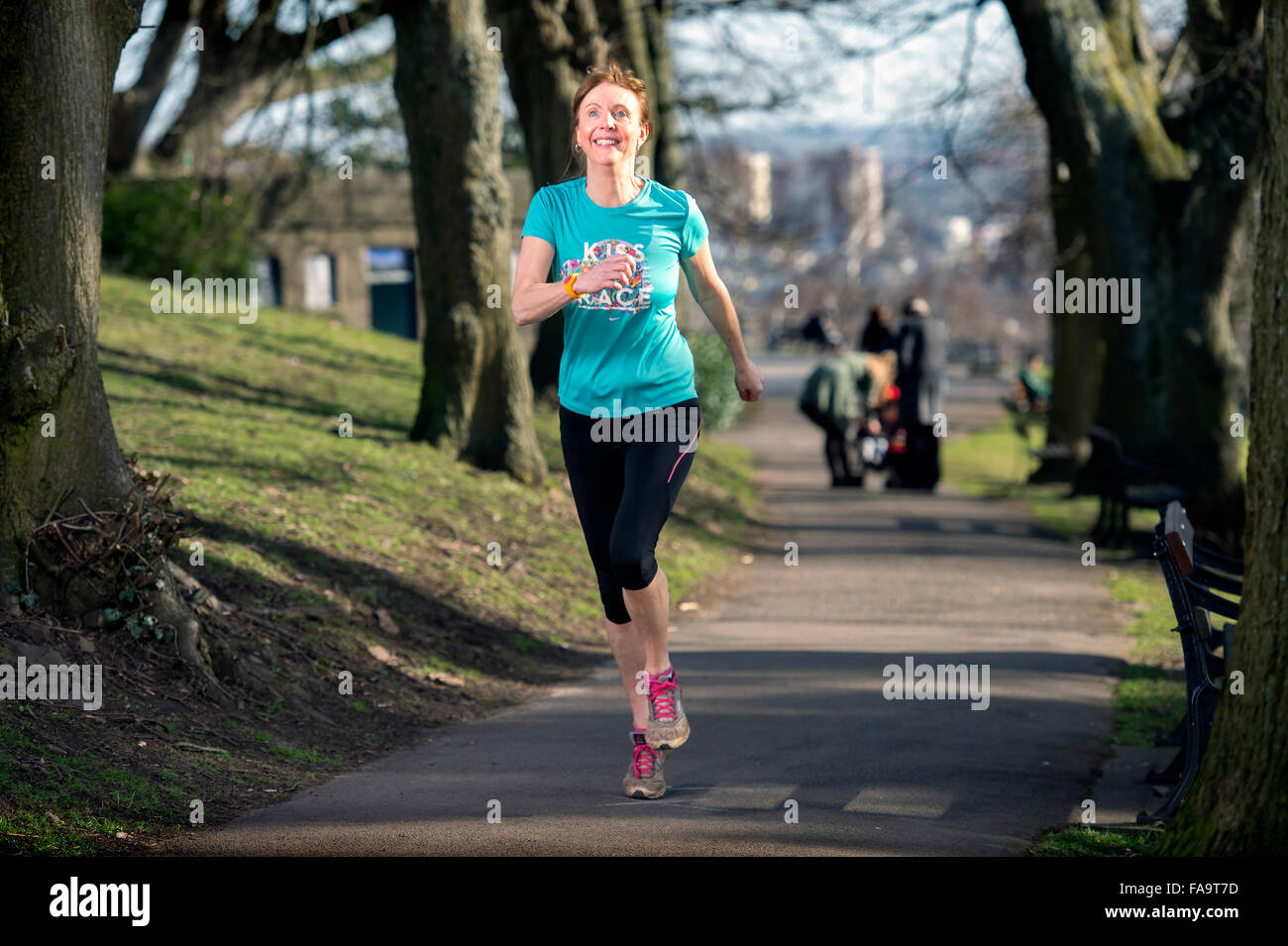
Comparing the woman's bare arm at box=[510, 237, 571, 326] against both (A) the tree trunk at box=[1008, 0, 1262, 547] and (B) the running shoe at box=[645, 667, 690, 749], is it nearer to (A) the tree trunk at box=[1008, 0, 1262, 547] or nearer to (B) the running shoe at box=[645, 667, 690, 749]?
(B) the running shoe at box=[645, 667, 690, 749]

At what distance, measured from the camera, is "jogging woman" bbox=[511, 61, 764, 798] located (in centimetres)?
510

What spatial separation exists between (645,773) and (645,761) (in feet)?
0.13

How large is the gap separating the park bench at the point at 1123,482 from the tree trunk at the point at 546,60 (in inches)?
243

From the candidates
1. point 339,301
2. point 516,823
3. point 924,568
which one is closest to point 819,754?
point 516,823

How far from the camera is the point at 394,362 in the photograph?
20.5 meters

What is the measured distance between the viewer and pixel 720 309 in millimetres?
5500

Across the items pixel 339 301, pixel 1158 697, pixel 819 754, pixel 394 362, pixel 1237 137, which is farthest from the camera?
pixel 339 301

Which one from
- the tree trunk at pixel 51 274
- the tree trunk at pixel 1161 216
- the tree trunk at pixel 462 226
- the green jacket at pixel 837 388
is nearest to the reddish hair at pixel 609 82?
the tree trunk at pixel 51 274

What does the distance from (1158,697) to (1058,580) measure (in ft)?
17.2

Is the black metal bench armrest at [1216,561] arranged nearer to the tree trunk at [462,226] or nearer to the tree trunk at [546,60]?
the tree trunk at [462,226]

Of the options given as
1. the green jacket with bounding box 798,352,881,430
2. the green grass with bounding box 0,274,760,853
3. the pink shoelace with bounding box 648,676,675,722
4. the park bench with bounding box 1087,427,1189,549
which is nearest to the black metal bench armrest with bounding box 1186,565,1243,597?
the pink shoelace with bounding box 648,676,675,722

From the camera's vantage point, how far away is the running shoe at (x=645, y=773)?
5.39m

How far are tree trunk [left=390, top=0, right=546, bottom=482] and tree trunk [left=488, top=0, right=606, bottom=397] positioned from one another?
469 cm

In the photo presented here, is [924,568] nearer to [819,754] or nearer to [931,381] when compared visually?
[931,381]
